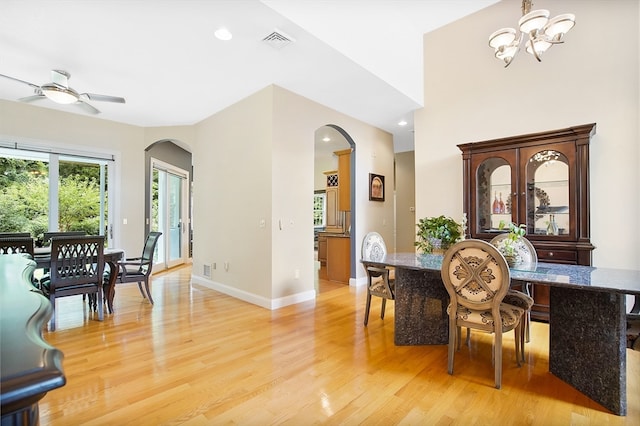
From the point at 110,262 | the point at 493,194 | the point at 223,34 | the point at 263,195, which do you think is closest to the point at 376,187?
the point at 493,194

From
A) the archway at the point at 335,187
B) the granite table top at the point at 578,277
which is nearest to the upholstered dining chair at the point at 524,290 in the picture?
the granite table top at the point at 578,277

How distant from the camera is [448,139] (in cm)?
447

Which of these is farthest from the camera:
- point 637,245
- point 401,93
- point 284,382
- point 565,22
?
point 401,93

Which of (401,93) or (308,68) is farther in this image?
(401,93)

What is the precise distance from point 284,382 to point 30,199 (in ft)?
17.1

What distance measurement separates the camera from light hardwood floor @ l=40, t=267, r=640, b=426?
185cm

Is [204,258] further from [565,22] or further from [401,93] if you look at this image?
[565,22]

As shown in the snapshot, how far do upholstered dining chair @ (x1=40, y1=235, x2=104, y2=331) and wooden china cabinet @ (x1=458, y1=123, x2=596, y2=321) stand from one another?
439 cm

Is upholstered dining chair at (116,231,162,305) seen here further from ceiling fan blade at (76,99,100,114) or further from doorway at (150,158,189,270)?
doorway at (150,158,189,270)

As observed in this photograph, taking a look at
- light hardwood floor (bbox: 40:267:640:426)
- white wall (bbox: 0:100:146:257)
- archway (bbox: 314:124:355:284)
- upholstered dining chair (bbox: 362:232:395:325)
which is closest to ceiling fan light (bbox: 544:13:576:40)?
upholstered dining chair (bbox: 362:232:395:325)

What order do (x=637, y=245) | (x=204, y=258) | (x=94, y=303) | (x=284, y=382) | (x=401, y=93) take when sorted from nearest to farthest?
(x=284, y=382)
(x=637, y=245)
(x=94, y=303)
(x=401, y=93)
(x=204, y=258)

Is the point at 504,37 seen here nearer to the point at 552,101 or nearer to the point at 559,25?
the point at 559,25

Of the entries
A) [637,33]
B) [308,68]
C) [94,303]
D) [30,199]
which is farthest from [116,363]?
[637,33]

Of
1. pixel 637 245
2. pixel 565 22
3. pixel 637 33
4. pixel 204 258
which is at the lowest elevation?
pixel 204 258
